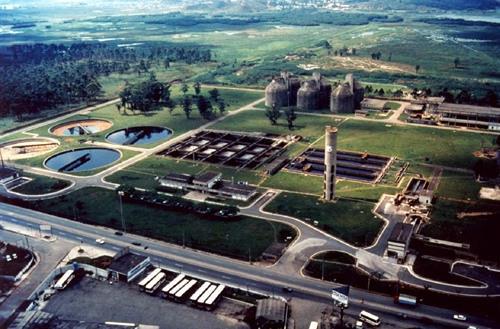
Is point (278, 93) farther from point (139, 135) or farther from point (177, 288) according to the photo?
point (177, 288)

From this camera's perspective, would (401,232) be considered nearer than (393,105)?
Yes

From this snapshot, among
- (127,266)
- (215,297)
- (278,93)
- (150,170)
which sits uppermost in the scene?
(278,93)

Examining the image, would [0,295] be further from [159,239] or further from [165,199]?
[165,199]

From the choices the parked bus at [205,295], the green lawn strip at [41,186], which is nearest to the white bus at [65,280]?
the parked bus at [205,295]

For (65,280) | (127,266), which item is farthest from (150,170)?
(65,280)

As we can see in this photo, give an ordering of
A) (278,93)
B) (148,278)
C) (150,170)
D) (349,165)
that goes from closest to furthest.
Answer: (148,278)
(150,170)
(349,165)
(278,93)

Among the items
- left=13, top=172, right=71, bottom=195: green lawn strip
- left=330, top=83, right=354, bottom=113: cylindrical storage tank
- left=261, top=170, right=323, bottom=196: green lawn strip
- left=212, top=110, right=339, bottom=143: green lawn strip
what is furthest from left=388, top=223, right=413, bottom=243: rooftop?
left=330, top=83, right=354, bottom=113: cylindrical storage tank
